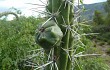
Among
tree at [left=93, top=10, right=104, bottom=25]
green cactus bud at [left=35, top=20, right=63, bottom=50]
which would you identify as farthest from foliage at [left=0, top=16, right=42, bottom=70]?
tree at [left=93, top=10, right=104, bottom=25]

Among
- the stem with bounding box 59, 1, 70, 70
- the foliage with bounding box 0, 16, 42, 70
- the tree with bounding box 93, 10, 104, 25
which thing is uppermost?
the stem with bounding box 59, 1, 70, 70

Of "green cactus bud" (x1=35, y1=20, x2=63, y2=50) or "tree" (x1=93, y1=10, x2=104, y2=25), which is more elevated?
"green cactus bud" (x1=35, y1=20, x2=63, y2=50)

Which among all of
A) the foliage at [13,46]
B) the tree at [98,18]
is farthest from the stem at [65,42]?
the tree at [98,18]

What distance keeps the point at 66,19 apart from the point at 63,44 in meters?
0.13

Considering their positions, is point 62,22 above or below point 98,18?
above

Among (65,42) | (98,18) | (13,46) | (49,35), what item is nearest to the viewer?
(49,35)

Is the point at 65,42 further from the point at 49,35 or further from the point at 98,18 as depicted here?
the point at 98,18

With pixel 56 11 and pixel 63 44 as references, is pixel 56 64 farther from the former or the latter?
pixel 56 11

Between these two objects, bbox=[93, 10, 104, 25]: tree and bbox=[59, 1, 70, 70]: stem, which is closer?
bbox=[59, 1, 70, 70]: stem

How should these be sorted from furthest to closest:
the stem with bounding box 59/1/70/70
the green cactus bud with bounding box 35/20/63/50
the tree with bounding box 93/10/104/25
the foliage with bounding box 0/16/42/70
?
the tree with bounding box 93/10/104/25, the foliage with bounding box 0/16/42/70, the stem with bounding box 59/1/70/70, the green cactus bud with bounding box 35/20/63/50

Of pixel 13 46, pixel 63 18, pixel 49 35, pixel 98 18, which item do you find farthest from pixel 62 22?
pixel 98 18

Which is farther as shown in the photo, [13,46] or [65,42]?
[13,46]

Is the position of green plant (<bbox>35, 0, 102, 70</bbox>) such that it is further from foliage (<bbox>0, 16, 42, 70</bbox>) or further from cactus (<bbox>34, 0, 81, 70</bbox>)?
foliage (<bbox>0, 16, 42, 70</bbox>)

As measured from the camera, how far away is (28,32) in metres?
5.79
